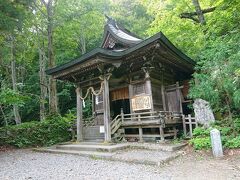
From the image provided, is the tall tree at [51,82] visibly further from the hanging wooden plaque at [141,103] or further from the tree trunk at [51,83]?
the hanging wooden plaque at [141,103]

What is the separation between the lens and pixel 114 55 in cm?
1053

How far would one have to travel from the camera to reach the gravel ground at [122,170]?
6031 millimetres

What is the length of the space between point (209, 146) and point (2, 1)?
9.79 meters

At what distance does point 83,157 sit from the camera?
9.10m

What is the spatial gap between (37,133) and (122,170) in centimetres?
857

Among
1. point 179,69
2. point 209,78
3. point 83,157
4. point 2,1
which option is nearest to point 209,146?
point 209,78

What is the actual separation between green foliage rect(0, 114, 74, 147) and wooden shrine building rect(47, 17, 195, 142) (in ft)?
6.16

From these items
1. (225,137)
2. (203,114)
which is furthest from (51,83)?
(225,137)

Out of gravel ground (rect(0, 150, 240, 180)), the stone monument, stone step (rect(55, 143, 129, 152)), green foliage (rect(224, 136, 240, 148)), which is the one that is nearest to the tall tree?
stone step (rect(55, 143, 129, 152))

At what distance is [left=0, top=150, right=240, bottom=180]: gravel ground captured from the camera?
6031 mm

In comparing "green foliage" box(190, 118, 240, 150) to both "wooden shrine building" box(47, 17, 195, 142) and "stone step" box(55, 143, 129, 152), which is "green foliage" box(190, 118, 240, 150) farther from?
"stone step" box(55, 143, 129, 152)

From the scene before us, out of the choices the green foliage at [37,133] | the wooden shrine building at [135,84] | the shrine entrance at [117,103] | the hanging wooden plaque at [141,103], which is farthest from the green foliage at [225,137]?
the green foliage at [37,133]

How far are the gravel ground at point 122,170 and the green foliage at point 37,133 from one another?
4859 millimetres

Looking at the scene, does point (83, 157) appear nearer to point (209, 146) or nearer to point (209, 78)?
point (209, 146)
